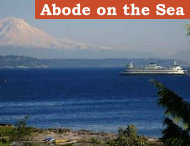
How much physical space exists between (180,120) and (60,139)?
4229 cm

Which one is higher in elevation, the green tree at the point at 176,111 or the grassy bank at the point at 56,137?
the green tree at the point at 176,111

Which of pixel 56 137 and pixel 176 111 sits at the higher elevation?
pixel 176 111

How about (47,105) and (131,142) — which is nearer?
(131,142)

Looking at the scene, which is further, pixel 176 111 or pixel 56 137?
pixel 56 137

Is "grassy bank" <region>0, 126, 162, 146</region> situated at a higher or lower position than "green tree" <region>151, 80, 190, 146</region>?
lower

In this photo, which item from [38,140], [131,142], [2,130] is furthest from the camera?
[2,130]

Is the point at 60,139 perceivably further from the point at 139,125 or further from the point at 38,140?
the point at 139,125

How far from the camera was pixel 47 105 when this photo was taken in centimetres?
11844

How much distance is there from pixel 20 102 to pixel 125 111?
33478 millimetres

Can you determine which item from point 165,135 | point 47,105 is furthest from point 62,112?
point 165,135

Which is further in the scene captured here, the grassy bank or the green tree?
the grassy bank

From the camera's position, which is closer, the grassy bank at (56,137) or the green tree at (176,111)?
the green tree at (176,111)

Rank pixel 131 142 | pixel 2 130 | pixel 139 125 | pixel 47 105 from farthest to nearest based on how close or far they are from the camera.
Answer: pixel 47 105 → pixel 139 125 → pixel 2 130 → pixel 131 142

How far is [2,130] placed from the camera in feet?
201
